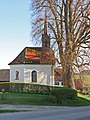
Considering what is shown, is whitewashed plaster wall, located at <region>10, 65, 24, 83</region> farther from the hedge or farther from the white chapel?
the hedge

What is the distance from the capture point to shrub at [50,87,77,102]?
33.0 m

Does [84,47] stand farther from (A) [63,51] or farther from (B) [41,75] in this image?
(B) [41,75]

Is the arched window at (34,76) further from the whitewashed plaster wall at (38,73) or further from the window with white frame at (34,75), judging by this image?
the whitewashed plaster wall at (38,73)

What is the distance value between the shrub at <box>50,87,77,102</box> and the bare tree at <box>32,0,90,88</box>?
301 inches

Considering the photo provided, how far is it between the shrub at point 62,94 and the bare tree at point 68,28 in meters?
7.64

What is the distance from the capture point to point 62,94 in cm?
3356

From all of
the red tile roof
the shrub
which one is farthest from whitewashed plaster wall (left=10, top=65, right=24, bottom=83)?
the shrub

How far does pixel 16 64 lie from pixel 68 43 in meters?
17.3

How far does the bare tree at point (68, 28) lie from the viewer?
43.1 metres

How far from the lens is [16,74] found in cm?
5681

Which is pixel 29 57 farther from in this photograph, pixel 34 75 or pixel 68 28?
pixel 68 28

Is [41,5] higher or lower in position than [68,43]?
higher

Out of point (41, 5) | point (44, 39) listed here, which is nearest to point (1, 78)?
point (44, 39)

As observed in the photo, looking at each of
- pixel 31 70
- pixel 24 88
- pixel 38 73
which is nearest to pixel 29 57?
pixel 31 70
